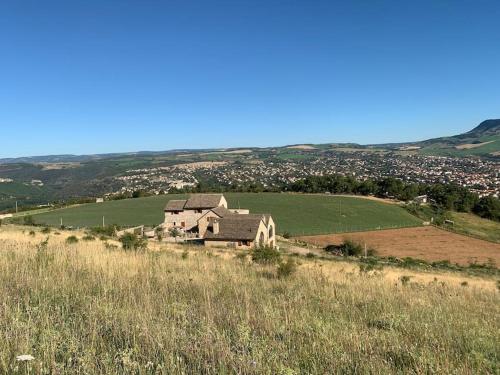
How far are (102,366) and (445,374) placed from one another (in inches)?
116

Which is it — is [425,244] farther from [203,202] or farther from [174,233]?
[174,233]

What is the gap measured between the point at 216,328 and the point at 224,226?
49.2 m

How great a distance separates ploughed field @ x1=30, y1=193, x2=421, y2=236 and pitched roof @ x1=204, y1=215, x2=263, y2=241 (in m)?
20.3

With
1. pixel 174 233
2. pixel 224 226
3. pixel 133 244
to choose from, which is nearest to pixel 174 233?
pixel 174 233

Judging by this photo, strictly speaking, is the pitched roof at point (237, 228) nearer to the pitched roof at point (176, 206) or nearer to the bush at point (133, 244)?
the pitched roof at point (176, 206)

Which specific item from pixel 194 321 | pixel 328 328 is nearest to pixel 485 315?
pixel 328 328

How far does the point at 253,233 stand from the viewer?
5094cm

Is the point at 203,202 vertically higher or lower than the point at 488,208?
higher

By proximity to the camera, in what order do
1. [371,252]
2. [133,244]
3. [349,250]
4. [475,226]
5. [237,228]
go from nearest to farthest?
1. [133,244]
2. [237,228]
3. [349,250]
4. [371,252]
5. [475,226]

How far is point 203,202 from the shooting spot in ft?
221

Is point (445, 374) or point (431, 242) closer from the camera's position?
point (445, 374)

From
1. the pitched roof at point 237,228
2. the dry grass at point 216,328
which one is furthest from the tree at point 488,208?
the dry grass at point 216,328

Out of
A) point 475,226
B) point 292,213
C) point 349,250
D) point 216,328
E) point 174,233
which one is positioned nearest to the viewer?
point 216,328

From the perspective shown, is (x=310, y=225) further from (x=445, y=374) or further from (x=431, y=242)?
(x=445, y=374)
